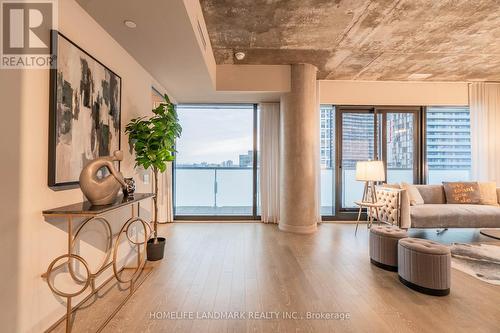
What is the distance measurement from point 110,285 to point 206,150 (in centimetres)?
340

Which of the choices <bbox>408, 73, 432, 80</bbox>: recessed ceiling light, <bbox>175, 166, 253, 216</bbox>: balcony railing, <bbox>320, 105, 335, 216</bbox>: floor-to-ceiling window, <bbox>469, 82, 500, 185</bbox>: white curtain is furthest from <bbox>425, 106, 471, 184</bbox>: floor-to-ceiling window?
<bbox>175, 166, 253, 216</bbox>: balcony railing

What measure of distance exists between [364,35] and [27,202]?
13.5 feet

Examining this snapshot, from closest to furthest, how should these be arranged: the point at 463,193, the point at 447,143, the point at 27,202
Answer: the point at 27,202, the point at 463,193, the point at 447,143

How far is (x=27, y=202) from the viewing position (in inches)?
60.0

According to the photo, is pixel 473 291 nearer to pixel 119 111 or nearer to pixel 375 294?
pixel 375 294

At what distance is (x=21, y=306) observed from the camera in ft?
4.88

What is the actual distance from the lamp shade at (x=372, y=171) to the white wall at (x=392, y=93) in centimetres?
159

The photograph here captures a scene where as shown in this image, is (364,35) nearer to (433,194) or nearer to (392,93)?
(392,93)

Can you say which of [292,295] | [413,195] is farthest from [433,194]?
[292,295]

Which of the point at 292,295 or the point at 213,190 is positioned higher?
the point at 213,190

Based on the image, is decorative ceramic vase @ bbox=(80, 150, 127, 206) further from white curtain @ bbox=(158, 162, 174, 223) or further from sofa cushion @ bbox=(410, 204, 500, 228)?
sofa cushion @ bbox=(410, 204, 500, 228)

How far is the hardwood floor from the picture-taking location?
1.79 m

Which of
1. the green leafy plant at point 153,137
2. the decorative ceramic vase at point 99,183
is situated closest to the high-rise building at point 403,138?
the green leafy plant at point 153,137

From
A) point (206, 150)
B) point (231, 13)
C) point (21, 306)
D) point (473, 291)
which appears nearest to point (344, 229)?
point (473, 291)
